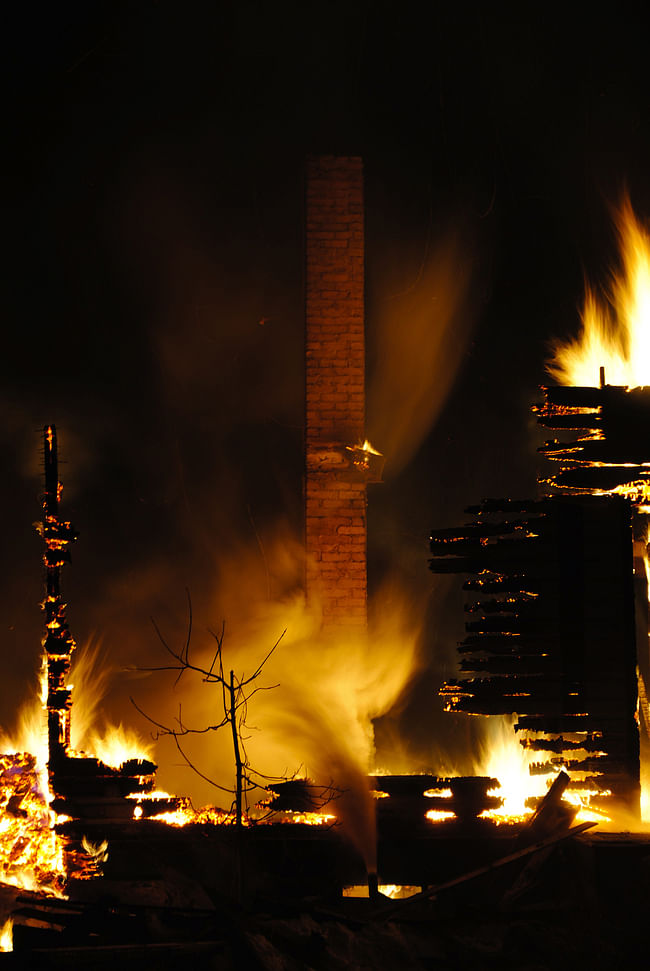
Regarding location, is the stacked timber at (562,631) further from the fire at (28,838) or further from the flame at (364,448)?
the fire at (28,838)

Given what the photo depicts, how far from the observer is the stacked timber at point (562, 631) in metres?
8.50

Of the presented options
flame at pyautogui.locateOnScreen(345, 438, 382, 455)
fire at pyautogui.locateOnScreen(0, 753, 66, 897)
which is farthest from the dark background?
fire at pyautogui.locateOnScreen(0, 753, 66, 897)

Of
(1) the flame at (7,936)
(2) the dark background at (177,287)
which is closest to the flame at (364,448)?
(2) the dark background at (177,287)

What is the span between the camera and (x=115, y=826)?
8.27 m

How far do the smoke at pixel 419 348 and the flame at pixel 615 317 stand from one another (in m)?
1.32

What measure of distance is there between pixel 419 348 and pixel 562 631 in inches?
166

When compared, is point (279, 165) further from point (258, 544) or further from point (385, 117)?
point (258, 544)

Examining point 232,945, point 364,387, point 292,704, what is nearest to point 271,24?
point 364,387

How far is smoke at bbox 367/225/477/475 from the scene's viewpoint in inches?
435

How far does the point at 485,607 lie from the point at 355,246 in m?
4.70

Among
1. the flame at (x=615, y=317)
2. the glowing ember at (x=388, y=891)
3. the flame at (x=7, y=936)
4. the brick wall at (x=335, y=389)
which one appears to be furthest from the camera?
the flame at (x=615, y=317)

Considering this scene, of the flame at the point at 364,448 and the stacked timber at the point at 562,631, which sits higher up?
the flame at the point at 364,448

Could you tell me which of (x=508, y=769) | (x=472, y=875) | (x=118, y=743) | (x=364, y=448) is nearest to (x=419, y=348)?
(x=364, y=448)

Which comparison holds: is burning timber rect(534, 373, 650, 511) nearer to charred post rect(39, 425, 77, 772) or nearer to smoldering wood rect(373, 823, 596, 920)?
smoldering wood rect(373, 823, 596, 920)
